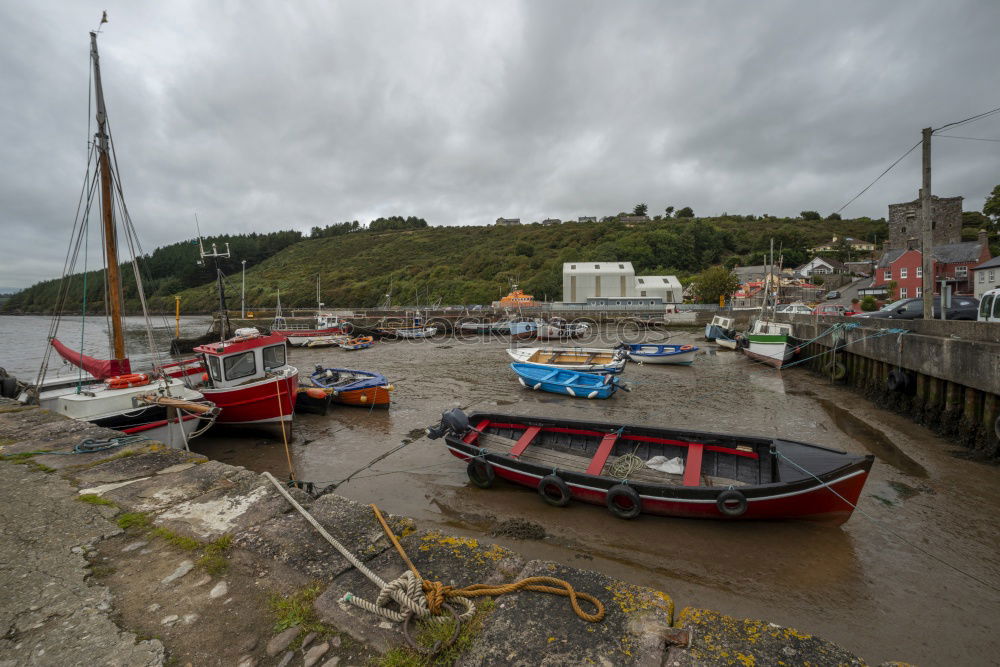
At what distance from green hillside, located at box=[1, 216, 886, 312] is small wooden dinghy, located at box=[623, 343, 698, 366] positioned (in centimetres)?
5131

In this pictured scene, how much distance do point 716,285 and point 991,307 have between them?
4899 centimetres

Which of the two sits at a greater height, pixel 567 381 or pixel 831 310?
pixel 831 310

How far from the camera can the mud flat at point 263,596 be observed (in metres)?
2.36

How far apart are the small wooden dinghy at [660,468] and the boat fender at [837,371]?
14978 mm

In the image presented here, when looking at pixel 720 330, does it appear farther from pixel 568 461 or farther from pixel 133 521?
pixel 133 521

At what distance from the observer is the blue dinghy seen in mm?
16359

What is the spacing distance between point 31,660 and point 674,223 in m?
132

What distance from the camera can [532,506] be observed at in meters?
7.66

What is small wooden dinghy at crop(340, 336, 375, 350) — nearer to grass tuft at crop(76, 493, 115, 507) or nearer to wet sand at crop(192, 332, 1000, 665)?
wet sand at crop(192, 332, 1000, 665)

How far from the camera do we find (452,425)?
8.77 meters

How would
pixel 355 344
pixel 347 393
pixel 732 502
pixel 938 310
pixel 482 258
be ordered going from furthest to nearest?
1. pixel 482 258
2. pixel 355 344
3. pixel 938 310
4. pixel 347 393
5. pixel 732 502

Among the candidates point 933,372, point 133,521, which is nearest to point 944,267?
point 933,372

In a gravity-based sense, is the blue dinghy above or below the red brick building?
below

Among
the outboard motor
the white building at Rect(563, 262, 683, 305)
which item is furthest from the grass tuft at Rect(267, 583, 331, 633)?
the white building at Rect(563, 262, 683, 305)
